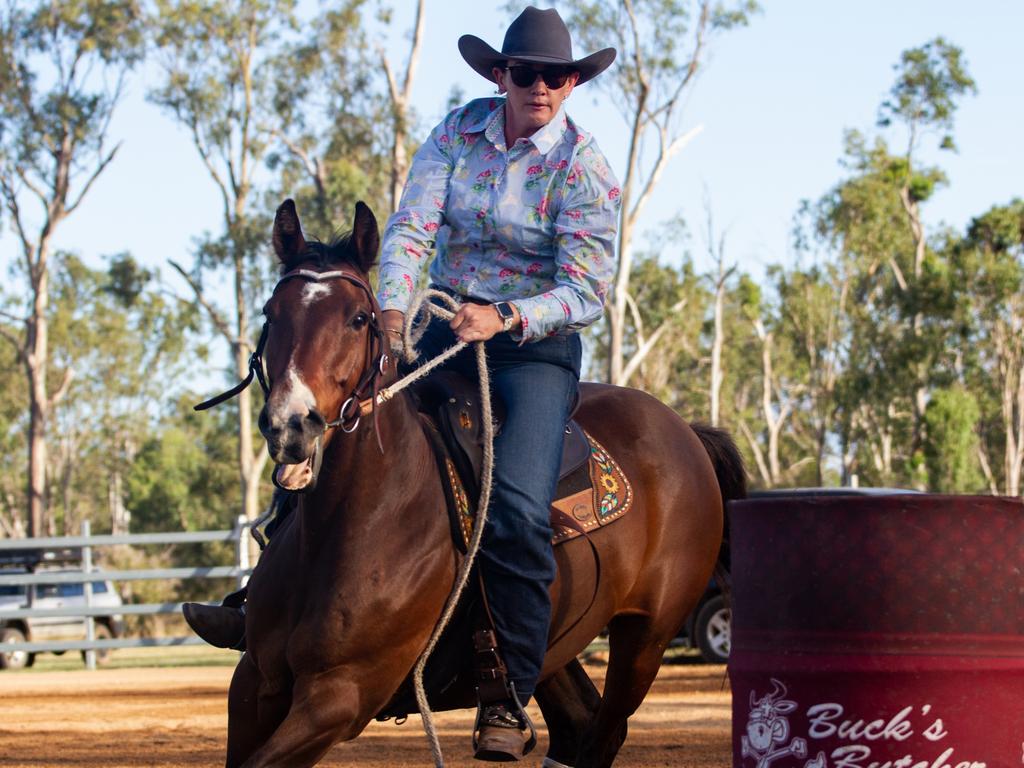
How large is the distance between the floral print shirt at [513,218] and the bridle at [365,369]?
0.58m

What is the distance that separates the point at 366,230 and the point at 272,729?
160 cm

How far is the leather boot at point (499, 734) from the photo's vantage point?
4820mm

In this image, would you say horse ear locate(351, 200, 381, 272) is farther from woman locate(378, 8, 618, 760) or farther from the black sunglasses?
the black sunglasses

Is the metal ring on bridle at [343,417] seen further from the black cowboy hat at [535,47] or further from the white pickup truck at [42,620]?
the white pickup truck at [42,620]

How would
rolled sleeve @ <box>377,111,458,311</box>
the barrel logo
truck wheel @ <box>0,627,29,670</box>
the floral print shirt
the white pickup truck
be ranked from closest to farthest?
the barrel logo < rolled sleeve @ <box>377,111,458,311</box> < the floral print shirt < truck wheel @ <box>0,627,29,670</box> < the white pickup truck

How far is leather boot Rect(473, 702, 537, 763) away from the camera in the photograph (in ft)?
15.8

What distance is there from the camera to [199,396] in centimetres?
6794

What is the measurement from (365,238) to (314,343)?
56 centimetres

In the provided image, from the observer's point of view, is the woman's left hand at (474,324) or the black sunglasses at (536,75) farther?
the black sunglasses at (536,75)

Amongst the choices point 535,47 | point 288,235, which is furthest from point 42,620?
point 288,235

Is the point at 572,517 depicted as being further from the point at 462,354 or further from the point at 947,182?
the point at 947,182

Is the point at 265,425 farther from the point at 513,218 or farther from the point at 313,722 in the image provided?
the point at 513,218

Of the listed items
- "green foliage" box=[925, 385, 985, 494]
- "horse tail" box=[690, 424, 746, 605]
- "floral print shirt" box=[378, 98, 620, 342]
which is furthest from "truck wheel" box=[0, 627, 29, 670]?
"green foliage" box=[925, 385, 985, 494]

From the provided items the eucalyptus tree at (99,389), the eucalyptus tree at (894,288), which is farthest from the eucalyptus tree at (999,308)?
the eucalyptus tree at (99,389)
